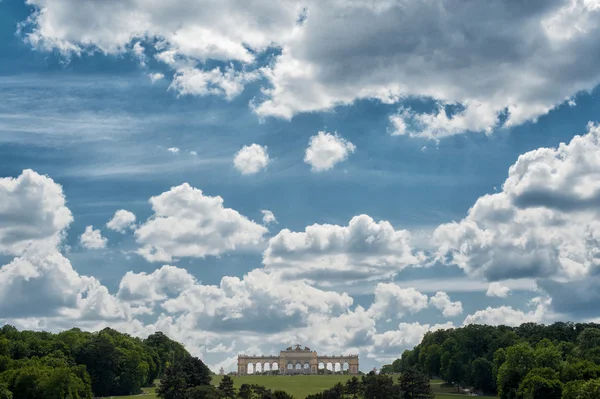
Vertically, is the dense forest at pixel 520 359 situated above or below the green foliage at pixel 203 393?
above

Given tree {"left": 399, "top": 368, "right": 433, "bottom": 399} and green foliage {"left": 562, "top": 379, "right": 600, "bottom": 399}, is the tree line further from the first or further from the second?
green foliage {"left": 562, "top": 379, "right": 600, "bottom": 399}

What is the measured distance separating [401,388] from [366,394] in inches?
280

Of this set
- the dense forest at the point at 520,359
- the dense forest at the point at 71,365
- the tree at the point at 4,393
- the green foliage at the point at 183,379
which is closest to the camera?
the tree at the point at 4,393

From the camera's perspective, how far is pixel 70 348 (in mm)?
121188

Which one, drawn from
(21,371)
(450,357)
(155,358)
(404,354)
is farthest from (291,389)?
(404,354)

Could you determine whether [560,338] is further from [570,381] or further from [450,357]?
[570,381]

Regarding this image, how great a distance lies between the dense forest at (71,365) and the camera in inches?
3366

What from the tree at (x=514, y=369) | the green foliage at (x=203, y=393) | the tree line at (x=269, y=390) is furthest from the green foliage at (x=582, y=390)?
the green foliage at (x=203, y=393)

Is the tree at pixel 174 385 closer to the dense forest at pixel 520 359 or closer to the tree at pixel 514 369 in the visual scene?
the dense forest at pixel 520 359

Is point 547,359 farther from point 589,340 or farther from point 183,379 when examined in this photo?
point 183,379

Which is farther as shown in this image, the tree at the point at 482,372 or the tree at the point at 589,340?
the tree at the point at 482,372

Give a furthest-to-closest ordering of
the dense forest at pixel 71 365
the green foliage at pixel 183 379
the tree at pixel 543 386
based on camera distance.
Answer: the green foliage at pixel 183 379, the dense forest at pixel 71 365, the tree at pixel 543 386

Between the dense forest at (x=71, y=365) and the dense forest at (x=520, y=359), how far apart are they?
147ft

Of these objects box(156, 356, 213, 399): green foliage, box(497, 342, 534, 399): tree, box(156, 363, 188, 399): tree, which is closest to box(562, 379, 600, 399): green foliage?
box(497, 342, 534, 399): tree
